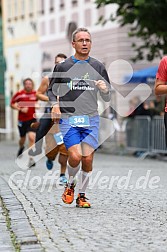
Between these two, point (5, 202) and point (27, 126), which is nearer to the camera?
point (5, 202)

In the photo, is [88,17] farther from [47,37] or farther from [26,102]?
[26,102]

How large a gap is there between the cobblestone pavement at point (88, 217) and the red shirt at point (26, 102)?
4.92 meters

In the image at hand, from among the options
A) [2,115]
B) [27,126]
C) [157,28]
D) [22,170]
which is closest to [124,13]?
[157,28]

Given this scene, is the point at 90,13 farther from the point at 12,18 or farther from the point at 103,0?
the point at 103,0

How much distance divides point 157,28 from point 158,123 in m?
2.45

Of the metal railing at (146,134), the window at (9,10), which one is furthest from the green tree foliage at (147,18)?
the window at (9,10)

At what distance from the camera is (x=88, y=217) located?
8922mm

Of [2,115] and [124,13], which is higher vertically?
[124,13]

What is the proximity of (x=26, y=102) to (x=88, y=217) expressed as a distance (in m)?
10.4

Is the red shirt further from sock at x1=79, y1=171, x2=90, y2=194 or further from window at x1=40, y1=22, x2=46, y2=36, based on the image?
window at x1=40, y1=22, x2=46, y2=36

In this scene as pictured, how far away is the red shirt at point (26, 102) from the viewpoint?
1892 centimetres

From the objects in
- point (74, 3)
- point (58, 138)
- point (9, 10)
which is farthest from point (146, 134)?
point (9, 10)

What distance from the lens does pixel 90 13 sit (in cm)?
4003

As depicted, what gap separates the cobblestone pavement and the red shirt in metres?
4.92
